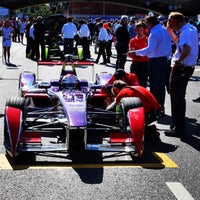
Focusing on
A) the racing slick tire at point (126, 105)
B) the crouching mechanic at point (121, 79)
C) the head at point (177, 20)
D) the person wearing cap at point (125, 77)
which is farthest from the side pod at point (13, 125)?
the head at point (177, 20)

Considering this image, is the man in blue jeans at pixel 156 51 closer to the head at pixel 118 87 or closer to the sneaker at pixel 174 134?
the sneaker at pixel 174 134

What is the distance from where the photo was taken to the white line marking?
4449 mm

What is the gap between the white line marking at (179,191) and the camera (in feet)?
14.6

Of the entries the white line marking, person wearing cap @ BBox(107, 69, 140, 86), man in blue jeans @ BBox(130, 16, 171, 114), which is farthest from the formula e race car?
man in blue jeans @ BBox(130, 16, 171, 114)

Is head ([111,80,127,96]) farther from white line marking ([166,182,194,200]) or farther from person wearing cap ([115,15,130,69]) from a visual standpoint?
person wearing cap ([115,15,130,69])

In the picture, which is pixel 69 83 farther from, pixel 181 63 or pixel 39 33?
pixel 39 33

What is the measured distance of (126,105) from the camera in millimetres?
5957

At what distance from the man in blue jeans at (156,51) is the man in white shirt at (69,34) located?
1045 centimetres

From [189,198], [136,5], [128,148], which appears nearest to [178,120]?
[128,148]

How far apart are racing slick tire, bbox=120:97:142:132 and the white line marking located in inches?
49.7

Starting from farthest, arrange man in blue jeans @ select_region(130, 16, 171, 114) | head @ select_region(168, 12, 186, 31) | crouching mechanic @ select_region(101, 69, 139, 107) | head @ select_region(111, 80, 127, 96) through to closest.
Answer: man in blue jeans @ select_region(130, 16, 171, 114), crouching mechanic @ select_region(101, 69, 139, 107), head @ select_region(111, 80, 127, 96), head @ select_region(168, 12, 186, 31)

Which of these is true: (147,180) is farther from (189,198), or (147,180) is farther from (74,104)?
(74,104)

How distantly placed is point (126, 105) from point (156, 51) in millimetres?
2116

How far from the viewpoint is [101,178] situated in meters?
4.97
